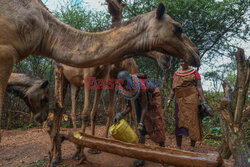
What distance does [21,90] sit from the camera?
152 inches

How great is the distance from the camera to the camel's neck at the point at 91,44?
240cm

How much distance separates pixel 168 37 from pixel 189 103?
2.09 metres

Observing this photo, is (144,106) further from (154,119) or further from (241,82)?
(241,82)

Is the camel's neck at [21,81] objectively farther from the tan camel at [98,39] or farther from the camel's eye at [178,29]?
the camel's eye at [178,29]

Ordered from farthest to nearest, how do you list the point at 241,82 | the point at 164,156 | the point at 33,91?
the point at 33,91 < the point at 241,82 < the point at 164,156

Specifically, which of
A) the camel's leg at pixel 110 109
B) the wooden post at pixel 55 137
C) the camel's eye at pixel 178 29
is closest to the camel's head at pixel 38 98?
the wooden post at pixel 55 137

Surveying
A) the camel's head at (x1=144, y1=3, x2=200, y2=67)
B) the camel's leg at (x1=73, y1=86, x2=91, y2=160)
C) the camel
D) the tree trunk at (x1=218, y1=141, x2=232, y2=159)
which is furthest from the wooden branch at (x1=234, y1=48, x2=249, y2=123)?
the camel's leg at (x1=73, y1=86, x2=91, y2=160)

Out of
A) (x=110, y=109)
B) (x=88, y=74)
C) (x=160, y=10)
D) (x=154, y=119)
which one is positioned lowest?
(x=154, y=119)

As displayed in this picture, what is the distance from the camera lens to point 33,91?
3.75 m

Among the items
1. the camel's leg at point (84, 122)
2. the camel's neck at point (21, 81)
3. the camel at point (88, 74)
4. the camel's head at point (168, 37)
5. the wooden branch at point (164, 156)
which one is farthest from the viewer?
the camel at point (88, 74)

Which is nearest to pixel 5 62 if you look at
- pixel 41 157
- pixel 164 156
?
pixel 164 156

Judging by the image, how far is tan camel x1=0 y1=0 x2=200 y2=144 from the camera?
227 centimetres

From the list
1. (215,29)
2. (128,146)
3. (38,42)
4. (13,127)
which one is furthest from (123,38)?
(215,29)

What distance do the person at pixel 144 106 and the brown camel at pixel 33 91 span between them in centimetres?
162
